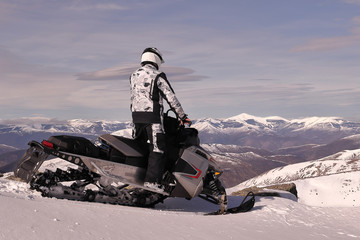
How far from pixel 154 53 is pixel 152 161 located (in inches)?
96.6

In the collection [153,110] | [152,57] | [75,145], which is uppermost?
[152,57]

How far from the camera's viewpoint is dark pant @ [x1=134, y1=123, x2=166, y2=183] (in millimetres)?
7727

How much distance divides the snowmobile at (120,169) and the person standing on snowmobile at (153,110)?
12.8 inches

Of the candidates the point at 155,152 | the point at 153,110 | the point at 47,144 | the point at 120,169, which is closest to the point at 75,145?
the point at 47,144

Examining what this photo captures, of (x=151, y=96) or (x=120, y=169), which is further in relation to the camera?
(x=151, y=96)

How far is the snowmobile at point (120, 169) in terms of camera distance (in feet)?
23.5

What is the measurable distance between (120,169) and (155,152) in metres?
0.83

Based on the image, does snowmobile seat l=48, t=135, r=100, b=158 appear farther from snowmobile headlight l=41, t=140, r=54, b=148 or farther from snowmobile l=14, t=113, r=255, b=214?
snowmobile headlight l=41, t=140, r=54, b=148

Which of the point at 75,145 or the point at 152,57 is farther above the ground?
the point at 152,57

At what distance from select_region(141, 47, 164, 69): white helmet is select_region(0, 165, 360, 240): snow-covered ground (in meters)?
3.26

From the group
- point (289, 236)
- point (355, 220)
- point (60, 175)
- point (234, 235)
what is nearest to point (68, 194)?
point (60, 175)

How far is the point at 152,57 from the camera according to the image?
8.15 metres

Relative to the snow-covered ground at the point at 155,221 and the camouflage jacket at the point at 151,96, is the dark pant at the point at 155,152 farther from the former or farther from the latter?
the snow-covered ground at the point at 155,221

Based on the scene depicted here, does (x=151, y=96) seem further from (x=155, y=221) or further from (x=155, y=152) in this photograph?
(x=155, y=221)
